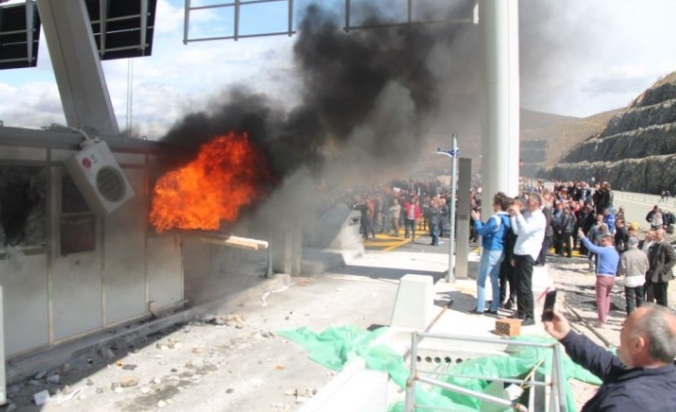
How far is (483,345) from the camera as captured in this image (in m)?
6.00

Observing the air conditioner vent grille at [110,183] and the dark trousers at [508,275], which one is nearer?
the air conditioner vent grille at [110,183]

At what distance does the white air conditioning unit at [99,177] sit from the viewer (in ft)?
22.0

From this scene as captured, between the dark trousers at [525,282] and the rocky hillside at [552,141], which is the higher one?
the rocky hillside at [552,141]

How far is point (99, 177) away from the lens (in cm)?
689

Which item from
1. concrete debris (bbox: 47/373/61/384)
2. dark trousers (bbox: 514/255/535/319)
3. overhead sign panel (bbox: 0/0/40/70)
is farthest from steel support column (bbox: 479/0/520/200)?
overhead sign panel (bbox: 0/0/40/70)

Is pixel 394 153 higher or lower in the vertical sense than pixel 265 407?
higher

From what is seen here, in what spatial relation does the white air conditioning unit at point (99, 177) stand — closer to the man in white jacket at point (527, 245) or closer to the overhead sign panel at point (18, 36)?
the man in white jacket at point (527, 245)

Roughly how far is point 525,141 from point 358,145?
67000mm

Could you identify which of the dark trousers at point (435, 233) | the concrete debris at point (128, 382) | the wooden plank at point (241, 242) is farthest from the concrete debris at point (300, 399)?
the dark trousers at point (435, 233)

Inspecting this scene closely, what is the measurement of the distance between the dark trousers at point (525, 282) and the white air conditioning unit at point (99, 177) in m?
5.39

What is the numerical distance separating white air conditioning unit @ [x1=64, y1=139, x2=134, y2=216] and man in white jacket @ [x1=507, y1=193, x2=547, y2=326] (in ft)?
17.4

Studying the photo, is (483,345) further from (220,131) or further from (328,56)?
(328,56)

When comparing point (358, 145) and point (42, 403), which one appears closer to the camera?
point (42, 403)

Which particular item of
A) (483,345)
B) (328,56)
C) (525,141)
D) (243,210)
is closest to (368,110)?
(328,56)
